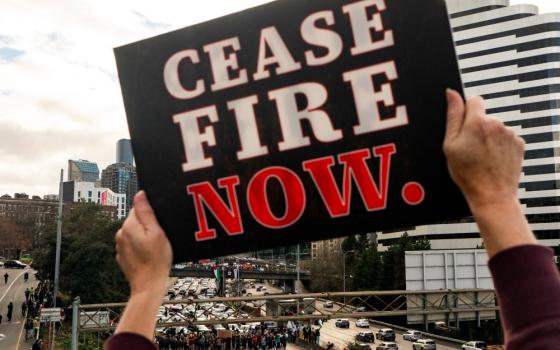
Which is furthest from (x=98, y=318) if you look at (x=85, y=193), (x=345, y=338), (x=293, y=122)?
(x=85, y=193)

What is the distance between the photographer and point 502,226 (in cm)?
143

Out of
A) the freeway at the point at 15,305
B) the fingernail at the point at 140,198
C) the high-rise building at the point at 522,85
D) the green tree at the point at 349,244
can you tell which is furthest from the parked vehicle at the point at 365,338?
the green tree at the point at 349,244

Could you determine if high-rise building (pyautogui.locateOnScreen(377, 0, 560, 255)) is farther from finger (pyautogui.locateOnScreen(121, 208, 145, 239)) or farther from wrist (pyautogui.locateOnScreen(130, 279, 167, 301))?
wrist (pyautogui.locateOnScreen(130, 279, 167, 301))

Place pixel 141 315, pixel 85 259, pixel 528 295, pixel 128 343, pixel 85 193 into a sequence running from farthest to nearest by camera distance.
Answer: pixel 85 193 < pixel 85 259 < pixel 141 315 < pixel 128 343 < pixel 528 295

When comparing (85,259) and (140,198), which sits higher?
(140,198)

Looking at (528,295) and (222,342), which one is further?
(222,342)

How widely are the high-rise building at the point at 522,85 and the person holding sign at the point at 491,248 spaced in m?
62.4

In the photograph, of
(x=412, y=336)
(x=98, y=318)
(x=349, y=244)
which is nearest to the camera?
(x=98, y=318)

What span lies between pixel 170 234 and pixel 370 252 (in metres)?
56.3

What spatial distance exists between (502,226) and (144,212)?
1.59 m

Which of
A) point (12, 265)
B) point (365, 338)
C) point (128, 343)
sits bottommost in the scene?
point (365, 338)

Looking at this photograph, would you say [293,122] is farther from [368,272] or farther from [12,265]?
[12,265]

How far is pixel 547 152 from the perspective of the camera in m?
63.3

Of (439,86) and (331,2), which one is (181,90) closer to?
(331,2)
